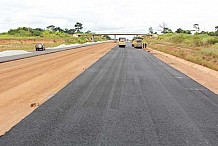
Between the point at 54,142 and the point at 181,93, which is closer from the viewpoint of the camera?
the point at 54,142

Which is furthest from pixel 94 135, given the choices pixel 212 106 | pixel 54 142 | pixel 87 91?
pixel 87 91

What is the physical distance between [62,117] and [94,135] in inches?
60.7

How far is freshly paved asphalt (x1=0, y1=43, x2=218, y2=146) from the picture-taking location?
5406 mm

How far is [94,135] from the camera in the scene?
5629 mm

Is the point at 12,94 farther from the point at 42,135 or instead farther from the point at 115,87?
the point at 42,135

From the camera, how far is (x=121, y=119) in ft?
22.5

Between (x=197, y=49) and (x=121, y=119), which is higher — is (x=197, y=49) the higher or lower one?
the lower one

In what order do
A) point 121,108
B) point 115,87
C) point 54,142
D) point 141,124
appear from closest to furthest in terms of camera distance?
point 54,142
point 141,124
point 121,108
point 115,87

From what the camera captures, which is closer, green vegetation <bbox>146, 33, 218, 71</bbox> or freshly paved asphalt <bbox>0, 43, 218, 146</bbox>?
freshly paved asphalt <bbox>0, 43, 218, 146</bbox>

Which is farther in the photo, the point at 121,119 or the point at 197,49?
the point at 197,49

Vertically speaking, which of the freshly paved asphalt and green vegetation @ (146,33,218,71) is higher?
the freshly paved asphalt

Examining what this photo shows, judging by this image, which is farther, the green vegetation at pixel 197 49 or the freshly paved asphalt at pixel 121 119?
the green vegetation at pixel 197 49

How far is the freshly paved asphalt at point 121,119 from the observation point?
5.41m

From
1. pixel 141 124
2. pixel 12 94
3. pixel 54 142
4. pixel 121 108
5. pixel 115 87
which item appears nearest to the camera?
pixel 54 142
